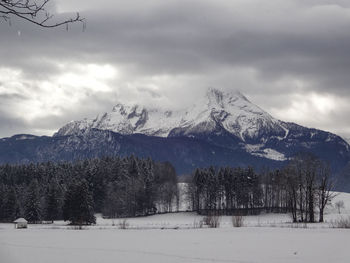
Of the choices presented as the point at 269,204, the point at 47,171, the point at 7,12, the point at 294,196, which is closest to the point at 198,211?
the point at 269,204

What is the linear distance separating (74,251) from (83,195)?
70.3m

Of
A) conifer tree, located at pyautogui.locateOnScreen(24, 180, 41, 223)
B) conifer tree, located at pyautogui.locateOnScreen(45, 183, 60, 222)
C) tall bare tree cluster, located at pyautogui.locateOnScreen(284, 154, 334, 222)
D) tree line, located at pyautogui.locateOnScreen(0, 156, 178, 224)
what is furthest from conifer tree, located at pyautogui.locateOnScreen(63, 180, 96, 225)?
tall bare tree cluster, located at pyautogui.locateOnScreen(284, 154, 334, 222)

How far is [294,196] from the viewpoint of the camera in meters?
70.4

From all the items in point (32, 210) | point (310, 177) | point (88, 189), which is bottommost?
point (32, 210)

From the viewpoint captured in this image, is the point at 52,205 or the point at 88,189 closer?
the point at 52,205

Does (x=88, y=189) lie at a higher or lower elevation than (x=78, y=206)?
higher

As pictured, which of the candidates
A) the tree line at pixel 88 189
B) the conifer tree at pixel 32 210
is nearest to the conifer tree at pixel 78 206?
the tree line at pixel 88 189

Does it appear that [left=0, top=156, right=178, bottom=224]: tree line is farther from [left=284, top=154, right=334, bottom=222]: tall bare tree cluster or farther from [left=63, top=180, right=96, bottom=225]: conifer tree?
[left=284, top=154, right=334, bottom=222]: tall bare tree cluster

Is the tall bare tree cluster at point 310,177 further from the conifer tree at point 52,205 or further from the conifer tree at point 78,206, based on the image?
the conifer tree at point 52,205

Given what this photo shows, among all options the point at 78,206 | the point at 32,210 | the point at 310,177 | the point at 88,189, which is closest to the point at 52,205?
the point at 32,210

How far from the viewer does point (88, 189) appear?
10988 centimetres

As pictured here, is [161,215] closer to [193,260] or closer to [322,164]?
[322,164]

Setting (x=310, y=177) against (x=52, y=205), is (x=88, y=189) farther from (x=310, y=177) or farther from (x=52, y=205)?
(x=310, y=177)

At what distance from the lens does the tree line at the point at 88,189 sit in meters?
102
